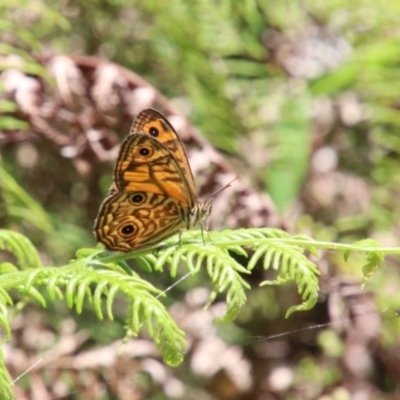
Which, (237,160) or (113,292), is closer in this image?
(113,292)

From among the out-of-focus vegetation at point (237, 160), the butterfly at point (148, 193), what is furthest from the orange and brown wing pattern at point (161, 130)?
the out-of-focus vegetation at point (237, 160)

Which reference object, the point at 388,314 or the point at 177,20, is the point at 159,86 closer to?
the point at 177,20

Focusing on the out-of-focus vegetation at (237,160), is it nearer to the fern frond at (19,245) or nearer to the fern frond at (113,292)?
the fern frond at (19,245)

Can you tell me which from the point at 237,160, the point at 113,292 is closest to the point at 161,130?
the point at 113,292

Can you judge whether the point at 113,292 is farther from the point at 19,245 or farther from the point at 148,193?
the point at 19,245

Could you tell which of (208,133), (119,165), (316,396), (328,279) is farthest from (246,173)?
(119,165)
